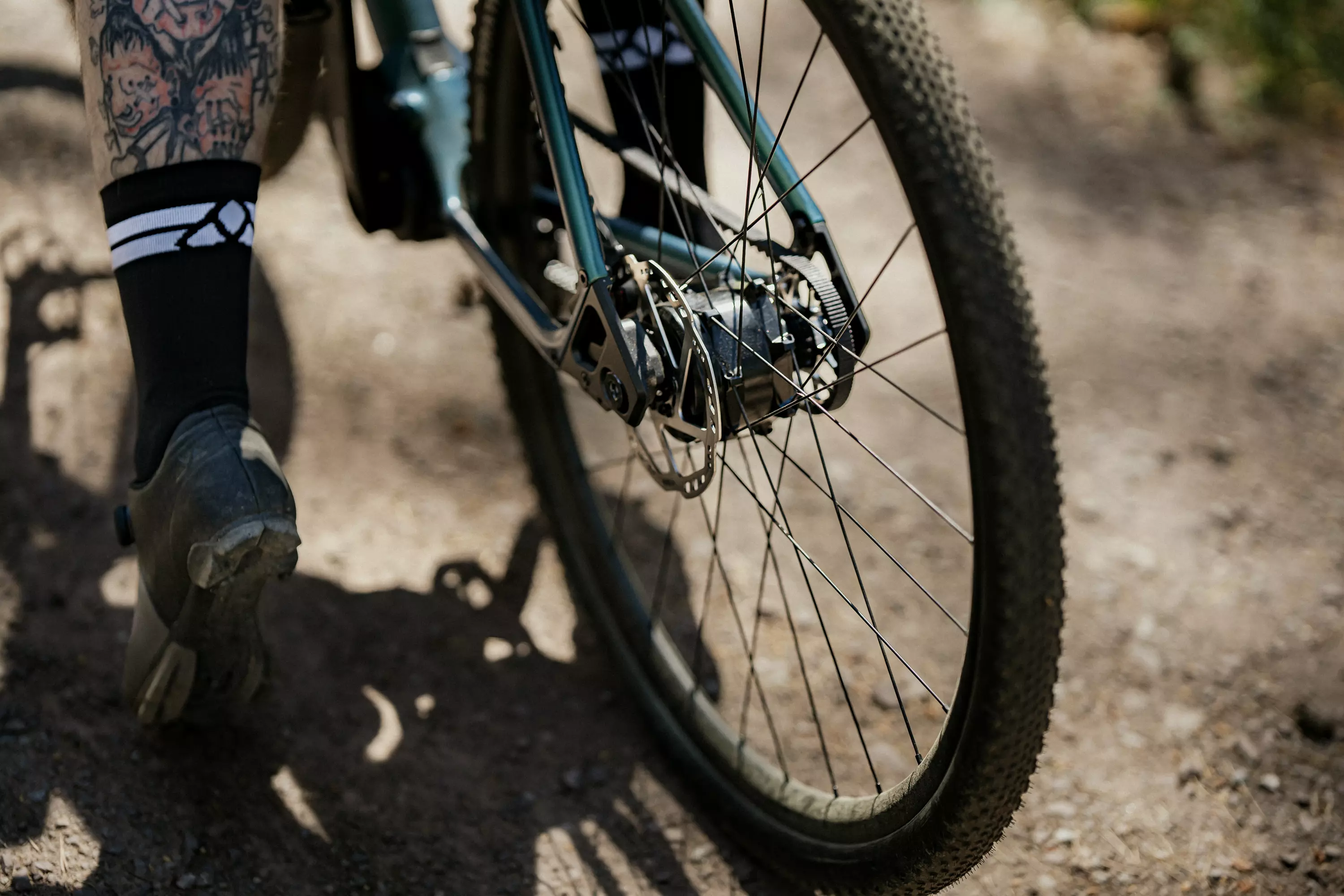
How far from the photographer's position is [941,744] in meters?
1.02

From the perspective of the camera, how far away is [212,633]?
4.00 feet

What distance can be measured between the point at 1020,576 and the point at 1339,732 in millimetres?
904

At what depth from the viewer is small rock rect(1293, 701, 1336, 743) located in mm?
1521

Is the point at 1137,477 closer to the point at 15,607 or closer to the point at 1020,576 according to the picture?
the point at 1020,576

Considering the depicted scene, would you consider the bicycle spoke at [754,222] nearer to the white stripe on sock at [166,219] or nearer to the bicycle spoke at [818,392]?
the bicycle spoke at [818,392]

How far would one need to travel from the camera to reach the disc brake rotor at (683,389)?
1.10m

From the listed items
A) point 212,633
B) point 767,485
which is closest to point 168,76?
point 212,633

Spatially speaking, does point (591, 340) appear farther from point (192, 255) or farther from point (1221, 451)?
point (1221, 451)

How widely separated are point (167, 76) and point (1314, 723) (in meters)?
1.56

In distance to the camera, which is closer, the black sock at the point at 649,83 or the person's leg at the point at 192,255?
the person's leg at the point at 192,255

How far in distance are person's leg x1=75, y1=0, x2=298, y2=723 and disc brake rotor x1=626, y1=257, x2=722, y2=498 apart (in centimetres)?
38

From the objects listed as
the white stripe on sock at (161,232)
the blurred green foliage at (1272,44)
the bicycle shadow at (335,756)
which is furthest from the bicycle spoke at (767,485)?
the blurred green foliage at (1272,44)

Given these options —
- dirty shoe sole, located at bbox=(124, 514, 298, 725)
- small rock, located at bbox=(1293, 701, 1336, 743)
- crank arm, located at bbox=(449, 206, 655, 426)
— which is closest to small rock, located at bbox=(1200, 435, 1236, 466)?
small rock, located at bbox=(1293, 701, 1336, 743)

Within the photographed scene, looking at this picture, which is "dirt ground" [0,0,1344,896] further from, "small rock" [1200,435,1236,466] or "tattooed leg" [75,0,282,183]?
"tattooed leg" [75,0,282,183]
